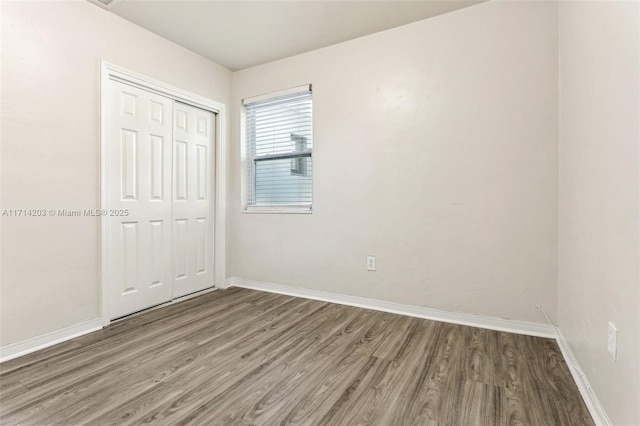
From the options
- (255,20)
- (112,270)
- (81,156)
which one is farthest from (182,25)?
(112,270)

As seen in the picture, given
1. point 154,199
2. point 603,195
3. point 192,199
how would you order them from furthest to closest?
point 192,199 → point 154,199 → point 603,195

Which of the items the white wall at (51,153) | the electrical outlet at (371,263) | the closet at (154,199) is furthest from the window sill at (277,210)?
the white wall at (51,153)

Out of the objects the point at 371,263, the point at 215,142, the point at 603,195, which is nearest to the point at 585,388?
the point at 603,195

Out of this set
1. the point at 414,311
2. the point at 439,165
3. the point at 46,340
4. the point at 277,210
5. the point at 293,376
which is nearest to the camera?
the point at 293,376

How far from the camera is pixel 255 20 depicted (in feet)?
8.51

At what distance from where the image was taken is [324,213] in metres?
3.08

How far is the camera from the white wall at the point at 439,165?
2230mm

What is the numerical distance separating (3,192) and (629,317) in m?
3.21

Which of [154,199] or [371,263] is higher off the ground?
[154,199]

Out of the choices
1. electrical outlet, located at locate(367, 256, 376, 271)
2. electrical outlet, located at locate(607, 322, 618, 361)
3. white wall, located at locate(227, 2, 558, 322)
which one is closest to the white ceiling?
white wall, located at locate(227, 2, 558, 322)

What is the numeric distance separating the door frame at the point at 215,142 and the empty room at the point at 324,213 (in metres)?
0.02

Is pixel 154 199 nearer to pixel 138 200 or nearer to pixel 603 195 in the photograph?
pixel 138 200

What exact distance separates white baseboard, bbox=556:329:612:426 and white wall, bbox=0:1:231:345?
10.2ft

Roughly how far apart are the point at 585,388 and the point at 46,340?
3.22m
